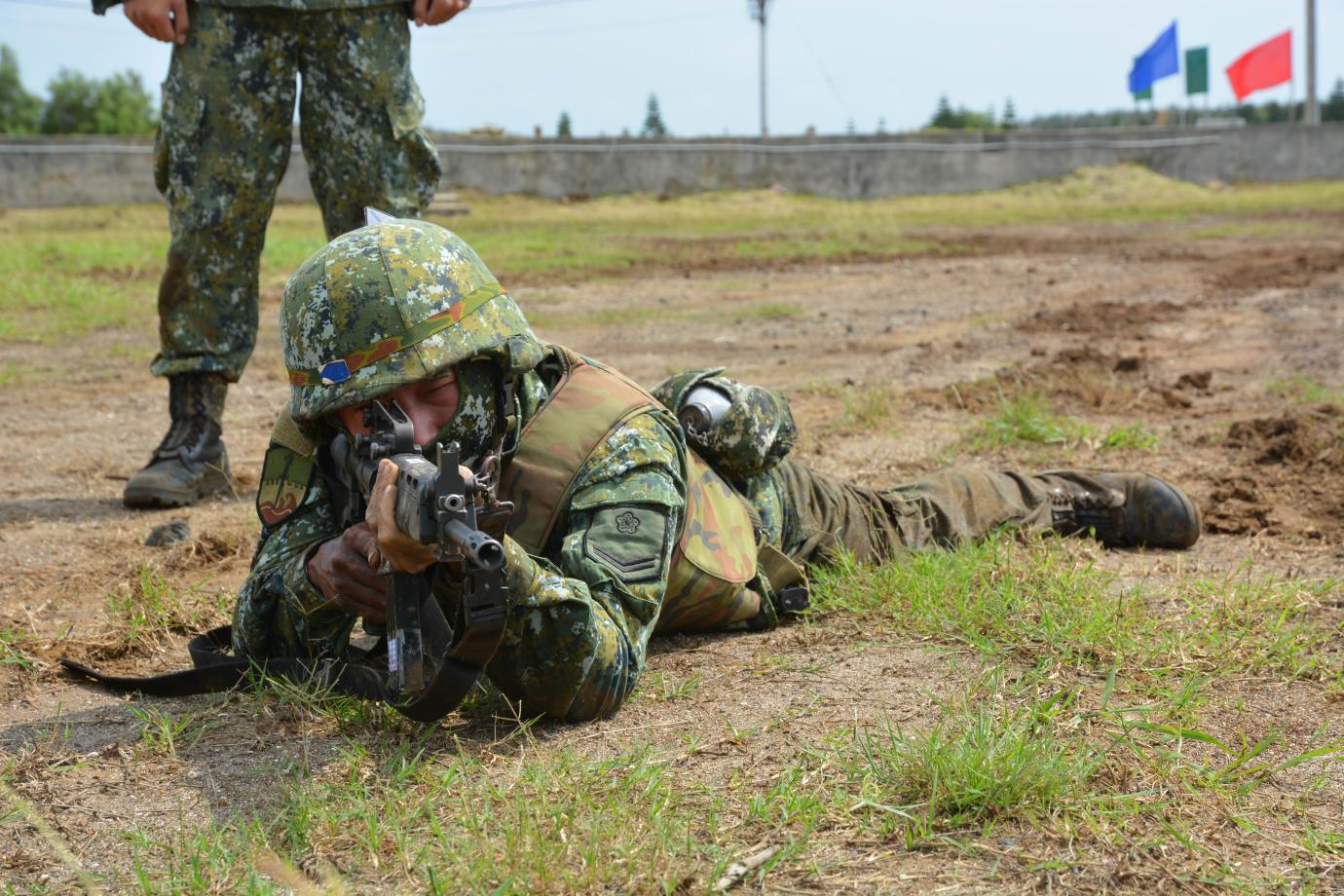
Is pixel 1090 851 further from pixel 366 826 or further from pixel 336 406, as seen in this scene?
pixel 336 406

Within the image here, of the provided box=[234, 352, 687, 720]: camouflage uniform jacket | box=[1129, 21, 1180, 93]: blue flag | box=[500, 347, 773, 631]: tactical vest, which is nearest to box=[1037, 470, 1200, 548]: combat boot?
box=[500, 347, 773, 631]: tactical vest

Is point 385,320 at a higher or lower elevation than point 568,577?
higher

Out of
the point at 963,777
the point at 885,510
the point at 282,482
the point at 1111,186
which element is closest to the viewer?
the point at 963,777

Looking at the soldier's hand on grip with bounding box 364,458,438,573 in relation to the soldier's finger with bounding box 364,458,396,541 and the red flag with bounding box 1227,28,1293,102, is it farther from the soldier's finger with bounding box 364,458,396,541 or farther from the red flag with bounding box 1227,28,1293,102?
the red flag with bounding box 1227,28,1293,102

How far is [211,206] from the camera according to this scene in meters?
4.42

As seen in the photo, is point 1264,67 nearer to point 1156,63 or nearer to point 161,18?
point 1156,63

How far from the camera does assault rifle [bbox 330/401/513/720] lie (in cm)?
208

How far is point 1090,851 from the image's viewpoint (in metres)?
2.19

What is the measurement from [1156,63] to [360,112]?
31.2m

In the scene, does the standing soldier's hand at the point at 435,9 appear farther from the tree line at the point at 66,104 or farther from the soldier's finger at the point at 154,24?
the tree line at the point at 66,104

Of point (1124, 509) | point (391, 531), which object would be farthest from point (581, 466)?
point (1124, 509)

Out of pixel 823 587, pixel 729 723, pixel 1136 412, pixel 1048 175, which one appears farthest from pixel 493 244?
pixel 1048 175

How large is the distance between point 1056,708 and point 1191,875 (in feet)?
1.82

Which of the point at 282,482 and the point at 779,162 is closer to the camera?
the point at 282,482
